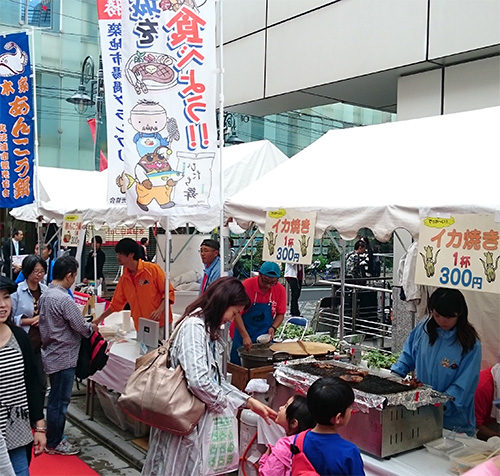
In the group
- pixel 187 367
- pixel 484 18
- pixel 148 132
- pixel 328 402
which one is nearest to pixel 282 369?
pixel 187 367

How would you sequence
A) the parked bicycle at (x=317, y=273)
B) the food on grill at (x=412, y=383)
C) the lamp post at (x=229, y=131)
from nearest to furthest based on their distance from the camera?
1. the food on grill at (x=412, y=383)
2. the lamp post at (x=229, y=131)
3. the parked bicycle at (x=317, y=273)

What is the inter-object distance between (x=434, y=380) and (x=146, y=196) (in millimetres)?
2535

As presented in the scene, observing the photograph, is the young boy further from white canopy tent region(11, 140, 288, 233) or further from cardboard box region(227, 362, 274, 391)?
white canopy tent region(11, 140, 288, 233)

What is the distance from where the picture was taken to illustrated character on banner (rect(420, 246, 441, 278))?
3.27m

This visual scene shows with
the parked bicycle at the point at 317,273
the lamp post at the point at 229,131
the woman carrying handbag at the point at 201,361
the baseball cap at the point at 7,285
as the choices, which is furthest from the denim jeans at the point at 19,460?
the parked bicycle at the point at 317,273

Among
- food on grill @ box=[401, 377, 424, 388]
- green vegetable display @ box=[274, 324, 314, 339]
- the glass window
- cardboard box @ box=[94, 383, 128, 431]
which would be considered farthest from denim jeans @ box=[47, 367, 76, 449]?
the glass window

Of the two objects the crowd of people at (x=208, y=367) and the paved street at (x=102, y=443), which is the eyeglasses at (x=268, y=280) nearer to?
the crowd of people at (x=208, y=367)

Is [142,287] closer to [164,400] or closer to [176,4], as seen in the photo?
[176,4]

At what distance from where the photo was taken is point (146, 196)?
4281 mm

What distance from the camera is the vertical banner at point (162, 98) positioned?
4273mm

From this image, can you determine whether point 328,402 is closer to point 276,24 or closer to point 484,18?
point 484,18

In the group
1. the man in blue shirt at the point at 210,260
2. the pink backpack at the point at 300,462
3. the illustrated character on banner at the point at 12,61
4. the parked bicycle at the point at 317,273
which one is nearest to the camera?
the pink backpack at the point at 300,462

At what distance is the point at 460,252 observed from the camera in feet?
10.3

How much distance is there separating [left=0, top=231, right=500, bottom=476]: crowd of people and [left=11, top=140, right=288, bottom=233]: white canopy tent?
1.09 m
